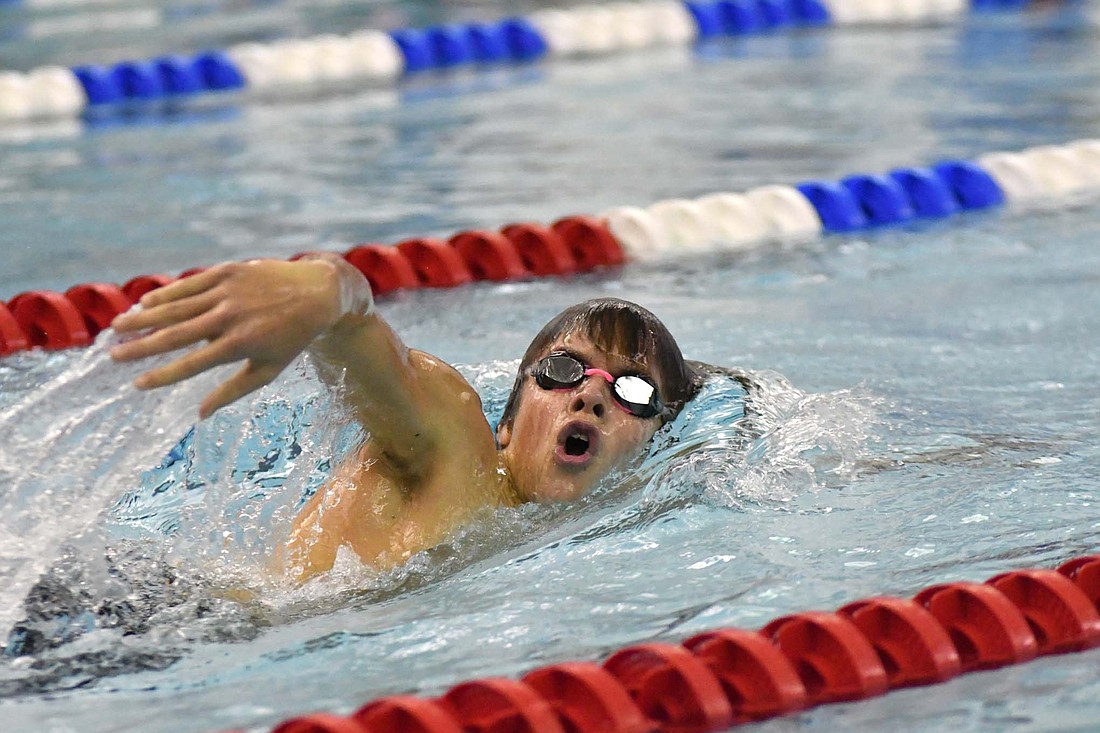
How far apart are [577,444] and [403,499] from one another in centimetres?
32

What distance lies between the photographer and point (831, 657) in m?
2.12

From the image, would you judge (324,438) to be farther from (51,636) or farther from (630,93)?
(630,93)

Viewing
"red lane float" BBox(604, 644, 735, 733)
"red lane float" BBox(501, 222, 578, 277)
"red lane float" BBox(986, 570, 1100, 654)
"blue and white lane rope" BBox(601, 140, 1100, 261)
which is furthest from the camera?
"blue and white lane rope" BBox(601, 140, 1100, 261)

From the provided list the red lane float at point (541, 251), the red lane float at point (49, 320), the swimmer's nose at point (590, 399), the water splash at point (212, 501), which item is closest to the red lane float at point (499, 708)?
the water splash at point (212, 501)

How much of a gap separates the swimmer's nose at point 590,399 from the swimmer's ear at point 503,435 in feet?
0.46

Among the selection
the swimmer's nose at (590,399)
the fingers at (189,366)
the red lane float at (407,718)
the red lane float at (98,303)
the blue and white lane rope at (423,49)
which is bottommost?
the red lane float at (407,718)

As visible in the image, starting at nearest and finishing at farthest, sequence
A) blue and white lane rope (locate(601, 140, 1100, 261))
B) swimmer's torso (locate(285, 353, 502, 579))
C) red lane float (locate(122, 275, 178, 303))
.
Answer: swimmer's torso (locate(285, 353, 502, 579))
red lane float (locate(122, 275, 178, 303))
blue and white lane rope (locate(601, 140, 1100, 261))

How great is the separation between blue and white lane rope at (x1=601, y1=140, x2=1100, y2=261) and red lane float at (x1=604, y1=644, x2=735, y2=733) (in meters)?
2.74

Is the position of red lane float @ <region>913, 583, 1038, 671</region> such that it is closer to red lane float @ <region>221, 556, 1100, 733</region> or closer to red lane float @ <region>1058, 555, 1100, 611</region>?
red lane float @ <region>221, 556, 1100, 733</region>

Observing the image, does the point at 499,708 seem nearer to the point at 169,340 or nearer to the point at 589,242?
the point at 169,340

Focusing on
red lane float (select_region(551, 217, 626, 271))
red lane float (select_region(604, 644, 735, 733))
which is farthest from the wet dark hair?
red lane float (select_region(551, 217, 626, 271))

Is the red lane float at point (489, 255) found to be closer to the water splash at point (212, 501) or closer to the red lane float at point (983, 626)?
the water splash at point (212, 501)

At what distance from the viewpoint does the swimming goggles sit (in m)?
2.65

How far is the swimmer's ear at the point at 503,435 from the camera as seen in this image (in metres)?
2.70
